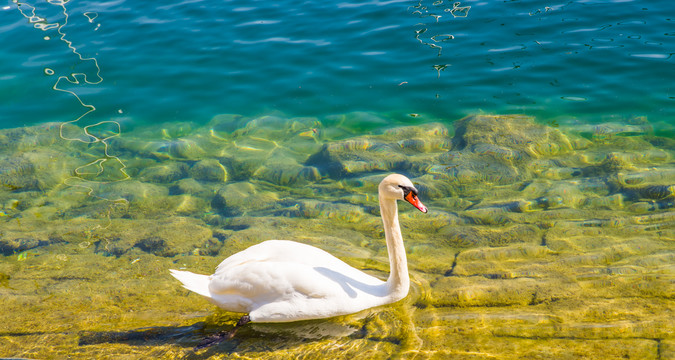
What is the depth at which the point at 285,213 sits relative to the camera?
6844mm

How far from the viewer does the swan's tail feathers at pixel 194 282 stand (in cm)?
448

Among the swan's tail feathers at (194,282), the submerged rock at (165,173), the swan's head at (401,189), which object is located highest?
the swan's head at (401,189)

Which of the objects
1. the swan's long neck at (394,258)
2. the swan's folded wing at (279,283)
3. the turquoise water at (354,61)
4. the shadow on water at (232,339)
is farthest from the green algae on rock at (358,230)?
the turquoise water at (354,61)

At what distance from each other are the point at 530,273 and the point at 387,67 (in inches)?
258

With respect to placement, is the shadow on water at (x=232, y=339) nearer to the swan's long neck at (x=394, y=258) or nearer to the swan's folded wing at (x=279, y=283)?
the swan's folded wing at (x=279, y=283)

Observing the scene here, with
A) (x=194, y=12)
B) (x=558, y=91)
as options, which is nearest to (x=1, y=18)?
(x=194, y=12)

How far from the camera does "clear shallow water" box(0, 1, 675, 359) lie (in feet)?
14.3

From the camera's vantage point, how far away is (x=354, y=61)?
11.1 metres

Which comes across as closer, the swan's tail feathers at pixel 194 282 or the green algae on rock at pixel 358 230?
the green algae on rock at pixel 358 230

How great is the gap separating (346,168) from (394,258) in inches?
130

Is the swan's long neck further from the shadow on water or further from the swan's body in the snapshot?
the shadow on water

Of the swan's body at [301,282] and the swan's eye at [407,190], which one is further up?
the swan's eye at [407,190]

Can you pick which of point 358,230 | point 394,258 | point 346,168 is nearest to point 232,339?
point 394,258

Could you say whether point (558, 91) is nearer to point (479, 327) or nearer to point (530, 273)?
point (530, 273)
